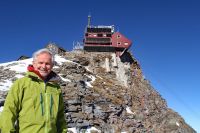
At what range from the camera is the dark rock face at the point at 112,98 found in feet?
152

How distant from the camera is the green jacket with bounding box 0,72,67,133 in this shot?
6.27 m

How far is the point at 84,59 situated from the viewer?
76.3 m

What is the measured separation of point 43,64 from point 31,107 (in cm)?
94

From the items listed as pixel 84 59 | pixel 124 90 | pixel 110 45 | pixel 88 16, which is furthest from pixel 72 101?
pixel 88 16

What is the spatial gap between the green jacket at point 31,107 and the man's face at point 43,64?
0.58ft

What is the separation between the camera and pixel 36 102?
652cm

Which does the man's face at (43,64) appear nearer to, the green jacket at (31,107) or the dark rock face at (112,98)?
the green jacket at (31,107)

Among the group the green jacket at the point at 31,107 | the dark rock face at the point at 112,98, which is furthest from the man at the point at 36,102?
the dark rock face at the point at 112,98

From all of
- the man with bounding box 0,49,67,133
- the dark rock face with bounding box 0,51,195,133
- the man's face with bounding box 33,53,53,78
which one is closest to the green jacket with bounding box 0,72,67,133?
the man with bounding box 0,49,67,133

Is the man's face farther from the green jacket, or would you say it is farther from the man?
the green jacket

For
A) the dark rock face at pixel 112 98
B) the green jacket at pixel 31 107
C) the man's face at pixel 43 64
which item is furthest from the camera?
the dark rock face at pixel 112 98

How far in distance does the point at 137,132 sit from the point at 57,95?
150ft

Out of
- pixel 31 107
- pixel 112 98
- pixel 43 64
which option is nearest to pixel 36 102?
pixel 31 107

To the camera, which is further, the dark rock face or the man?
the dark rock face
